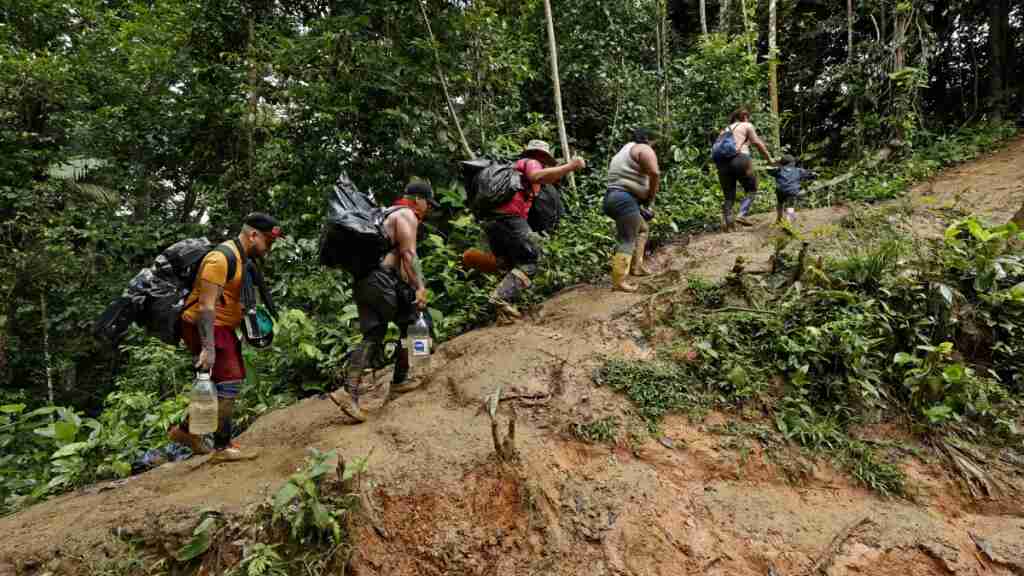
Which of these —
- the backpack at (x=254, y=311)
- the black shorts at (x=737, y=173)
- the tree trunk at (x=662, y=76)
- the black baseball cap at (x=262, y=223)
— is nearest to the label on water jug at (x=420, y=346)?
the backpack at (x=254, y=311)

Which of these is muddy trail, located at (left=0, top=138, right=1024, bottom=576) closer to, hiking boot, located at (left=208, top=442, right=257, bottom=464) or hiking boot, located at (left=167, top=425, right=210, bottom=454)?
hiking boot, located at (left=208, top=442, right=257, bottom=464)

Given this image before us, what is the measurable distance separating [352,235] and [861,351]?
12.8 feet

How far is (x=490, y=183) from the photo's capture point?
526 cm

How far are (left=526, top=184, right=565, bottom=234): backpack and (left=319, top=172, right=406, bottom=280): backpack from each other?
1.99m

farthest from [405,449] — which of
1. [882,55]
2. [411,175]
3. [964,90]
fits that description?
[964,90]

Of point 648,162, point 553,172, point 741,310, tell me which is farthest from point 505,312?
point 741,310

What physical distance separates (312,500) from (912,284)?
4852mm

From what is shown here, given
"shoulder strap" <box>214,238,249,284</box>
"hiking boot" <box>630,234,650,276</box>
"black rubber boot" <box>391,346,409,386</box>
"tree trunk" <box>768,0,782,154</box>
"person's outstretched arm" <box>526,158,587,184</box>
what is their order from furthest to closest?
"tree trunk" <box>768,0,782,154</box> < "hiking boot" <box>630,234,650,276</box> < "person's outstretched arm" <box>526,158,587,184</box> < "black rubber boot" <box>391,346,409,386</box> < "shoulder strap" <box>214,238,249,284</box>

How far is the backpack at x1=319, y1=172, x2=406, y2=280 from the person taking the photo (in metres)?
4.07

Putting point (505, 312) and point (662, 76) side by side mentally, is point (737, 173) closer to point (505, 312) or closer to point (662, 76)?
point (505, 312)

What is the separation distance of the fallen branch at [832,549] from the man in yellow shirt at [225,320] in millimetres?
3757

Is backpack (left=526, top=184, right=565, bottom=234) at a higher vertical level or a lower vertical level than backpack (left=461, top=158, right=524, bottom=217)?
lower

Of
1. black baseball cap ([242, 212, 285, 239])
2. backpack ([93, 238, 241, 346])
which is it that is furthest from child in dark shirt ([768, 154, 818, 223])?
backpack ([93, 238, 241, 346])

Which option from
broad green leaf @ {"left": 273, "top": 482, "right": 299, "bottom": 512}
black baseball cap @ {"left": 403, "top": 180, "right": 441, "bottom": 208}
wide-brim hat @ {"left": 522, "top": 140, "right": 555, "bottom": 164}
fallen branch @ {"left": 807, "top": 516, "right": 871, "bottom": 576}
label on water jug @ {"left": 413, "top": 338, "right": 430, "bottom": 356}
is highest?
wide-brim hat @ {"left": 522, "top": 140, "right": 555, "bottom": 164}
